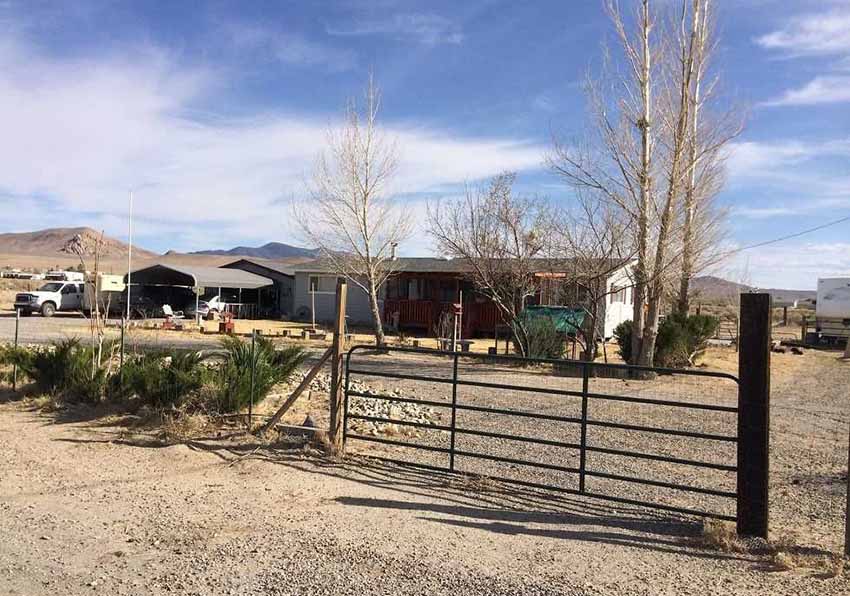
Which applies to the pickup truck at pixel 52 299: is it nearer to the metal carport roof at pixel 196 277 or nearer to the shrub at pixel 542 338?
the metal carport roof at pixel 196 277

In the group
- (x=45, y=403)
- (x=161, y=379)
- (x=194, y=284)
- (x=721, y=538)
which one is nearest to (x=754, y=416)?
(x=721, y=538)

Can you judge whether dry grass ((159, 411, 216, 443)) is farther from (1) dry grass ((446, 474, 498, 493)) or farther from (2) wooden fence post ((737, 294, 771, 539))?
(2) wooden fence post ((737, 294, 771, 539))

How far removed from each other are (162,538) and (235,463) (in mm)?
2434

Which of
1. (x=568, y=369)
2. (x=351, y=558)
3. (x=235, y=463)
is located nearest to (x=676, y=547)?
(x=351, y=558)

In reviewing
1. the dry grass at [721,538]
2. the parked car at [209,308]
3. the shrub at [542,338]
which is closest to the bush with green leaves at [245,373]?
the dry grass at [721,538]

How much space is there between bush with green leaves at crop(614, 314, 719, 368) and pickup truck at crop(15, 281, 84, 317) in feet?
88.2

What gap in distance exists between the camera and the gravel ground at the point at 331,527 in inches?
199

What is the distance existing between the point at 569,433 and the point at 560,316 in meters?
11.6

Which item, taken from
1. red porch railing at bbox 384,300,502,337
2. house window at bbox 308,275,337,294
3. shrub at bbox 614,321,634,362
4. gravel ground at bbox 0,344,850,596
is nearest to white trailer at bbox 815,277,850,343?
red porch railing at bbox 384,300,502,337

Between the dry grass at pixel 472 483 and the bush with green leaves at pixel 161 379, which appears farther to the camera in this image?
the bush with green leaves at pixel 161 379

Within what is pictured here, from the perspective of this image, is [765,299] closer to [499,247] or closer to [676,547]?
[676,547]

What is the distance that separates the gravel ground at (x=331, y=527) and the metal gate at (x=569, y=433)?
0.20 metres

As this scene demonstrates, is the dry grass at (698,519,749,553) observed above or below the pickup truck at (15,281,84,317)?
below

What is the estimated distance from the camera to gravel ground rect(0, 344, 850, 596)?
5.06m
